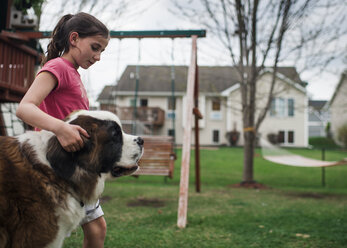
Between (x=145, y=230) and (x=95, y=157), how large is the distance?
2.86m

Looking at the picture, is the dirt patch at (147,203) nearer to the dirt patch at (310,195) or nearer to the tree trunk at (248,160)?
the dirt patch at (310,195)

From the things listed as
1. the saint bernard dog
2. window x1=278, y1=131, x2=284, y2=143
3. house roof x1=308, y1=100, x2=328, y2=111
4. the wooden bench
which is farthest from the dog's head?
window x1=278, y1=131, x2=284, y2=143

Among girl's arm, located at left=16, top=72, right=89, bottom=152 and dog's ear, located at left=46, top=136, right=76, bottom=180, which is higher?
girl's arm, located at left=16, top=72, right=89, bottom=152

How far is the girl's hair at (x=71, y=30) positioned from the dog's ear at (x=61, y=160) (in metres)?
0.85

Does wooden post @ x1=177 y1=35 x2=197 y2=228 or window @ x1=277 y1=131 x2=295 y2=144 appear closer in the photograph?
wooden post @ x1=177 y1=35 x2=197 y2=228

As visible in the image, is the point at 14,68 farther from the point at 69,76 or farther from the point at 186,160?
the point at 69,76

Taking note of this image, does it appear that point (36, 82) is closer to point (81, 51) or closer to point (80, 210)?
point (81, 51)

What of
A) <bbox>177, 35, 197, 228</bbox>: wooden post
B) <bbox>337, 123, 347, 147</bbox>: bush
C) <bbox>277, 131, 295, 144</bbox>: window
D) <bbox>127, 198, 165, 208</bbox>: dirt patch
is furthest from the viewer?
<bbox>277, 131, 295, 144</bbox>: window

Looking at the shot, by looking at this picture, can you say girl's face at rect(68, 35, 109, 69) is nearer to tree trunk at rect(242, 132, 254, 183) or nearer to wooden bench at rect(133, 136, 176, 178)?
wooden bench at rect(133, 136, 176, 178)

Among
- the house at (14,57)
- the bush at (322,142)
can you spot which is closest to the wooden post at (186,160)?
the house at (14,57)

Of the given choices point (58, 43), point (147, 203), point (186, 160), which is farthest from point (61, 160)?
point (147, 203)

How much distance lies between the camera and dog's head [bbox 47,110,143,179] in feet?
5.20

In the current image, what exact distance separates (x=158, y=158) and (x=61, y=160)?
608cm

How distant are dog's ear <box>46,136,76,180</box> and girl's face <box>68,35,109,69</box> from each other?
747 millimetres
